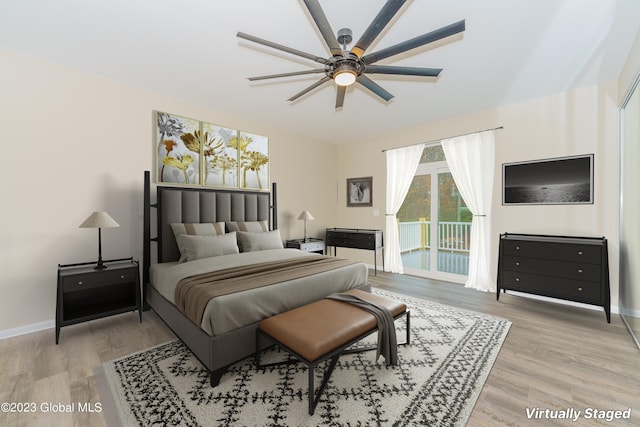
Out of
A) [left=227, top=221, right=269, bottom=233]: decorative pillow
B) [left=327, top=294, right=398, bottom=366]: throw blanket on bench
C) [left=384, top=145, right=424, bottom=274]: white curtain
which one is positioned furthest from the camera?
[left=384, top=145, right=424, bottom=274]: white curtain

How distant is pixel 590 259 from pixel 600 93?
2.00m

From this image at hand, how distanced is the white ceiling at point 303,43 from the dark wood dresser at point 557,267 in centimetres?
190

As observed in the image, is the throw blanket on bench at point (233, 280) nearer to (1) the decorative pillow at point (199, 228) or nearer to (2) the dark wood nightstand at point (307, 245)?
(1) the decorative pillow at point (199, 228)

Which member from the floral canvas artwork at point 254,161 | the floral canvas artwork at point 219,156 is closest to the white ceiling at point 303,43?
the floral canvas artwork at point 219,156

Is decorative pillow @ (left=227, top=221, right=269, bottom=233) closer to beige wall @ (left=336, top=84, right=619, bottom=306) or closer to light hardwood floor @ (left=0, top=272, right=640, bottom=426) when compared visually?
light hardwood floor @ (left=0, top=272, right=640, bottom=426)

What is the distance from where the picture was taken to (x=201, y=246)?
10.8 feet

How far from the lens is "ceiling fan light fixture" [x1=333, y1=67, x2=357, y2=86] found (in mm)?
1957

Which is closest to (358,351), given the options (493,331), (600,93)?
(493,331)

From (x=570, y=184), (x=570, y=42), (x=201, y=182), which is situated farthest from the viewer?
(x=201, y=182)

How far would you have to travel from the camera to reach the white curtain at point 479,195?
4102mm

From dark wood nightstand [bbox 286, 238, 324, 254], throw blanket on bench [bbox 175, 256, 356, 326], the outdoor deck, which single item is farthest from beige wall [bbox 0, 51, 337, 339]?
the outdoor deck

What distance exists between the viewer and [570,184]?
3.48 m

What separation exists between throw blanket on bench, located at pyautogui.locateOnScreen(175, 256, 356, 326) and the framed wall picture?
2.84 m

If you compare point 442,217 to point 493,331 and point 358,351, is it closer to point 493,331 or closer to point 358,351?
point 493,331
